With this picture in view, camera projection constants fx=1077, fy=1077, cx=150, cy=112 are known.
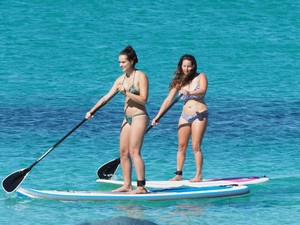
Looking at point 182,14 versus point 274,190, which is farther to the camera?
point 182,14

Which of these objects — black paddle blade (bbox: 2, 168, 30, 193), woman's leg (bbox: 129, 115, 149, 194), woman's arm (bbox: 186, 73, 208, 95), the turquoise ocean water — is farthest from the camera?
woman's arm (bbox: 186, 73, 208, 95)

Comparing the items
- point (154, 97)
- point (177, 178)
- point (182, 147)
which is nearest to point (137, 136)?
point (182, 147)

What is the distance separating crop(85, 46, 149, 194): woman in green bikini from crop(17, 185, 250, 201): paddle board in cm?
18

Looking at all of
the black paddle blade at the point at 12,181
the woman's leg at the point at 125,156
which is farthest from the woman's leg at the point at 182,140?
the black paddle blade at the point at 12,181

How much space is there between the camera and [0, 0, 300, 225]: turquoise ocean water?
12.8 m

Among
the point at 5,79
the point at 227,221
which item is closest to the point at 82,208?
the point at 227,221

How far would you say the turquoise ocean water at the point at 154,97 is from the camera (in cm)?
1278

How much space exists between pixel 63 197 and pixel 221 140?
457 cm

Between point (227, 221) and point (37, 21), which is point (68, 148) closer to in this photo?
point (227, 221)

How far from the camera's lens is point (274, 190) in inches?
534

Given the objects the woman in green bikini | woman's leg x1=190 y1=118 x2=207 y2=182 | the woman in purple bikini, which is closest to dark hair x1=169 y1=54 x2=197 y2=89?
the woman in purple bikini

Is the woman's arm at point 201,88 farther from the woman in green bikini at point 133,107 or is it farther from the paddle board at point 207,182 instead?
the paddle board at point 207,182

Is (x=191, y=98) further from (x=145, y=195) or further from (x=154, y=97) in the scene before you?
(x=154, y=97)

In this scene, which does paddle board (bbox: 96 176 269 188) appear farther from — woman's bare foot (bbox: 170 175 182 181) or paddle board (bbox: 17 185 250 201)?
paddle board (bbox: 17 185 250 201)
